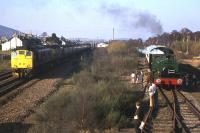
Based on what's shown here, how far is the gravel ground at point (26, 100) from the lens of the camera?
60.2 feet

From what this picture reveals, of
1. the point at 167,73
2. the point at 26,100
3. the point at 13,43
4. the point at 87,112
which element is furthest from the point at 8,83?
the point at 13,43

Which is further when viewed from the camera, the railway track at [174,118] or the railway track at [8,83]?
the railway track at [8,83]

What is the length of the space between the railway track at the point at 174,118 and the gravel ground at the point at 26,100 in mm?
5652

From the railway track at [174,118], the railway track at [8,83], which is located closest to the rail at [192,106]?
the railway track at [174,118]

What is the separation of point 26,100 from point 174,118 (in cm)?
913

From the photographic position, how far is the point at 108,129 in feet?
52.6

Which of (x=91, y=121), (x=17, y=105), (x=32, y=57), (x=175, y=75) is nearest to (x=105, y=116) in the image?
(x=91, y=121)

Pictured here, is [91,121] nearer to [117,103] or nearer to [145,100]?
[117,103]

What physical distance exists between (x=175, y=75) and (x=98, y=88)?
7.39 meters

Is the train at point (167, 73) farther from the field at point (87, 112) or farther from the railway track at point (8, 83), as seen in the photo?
the railway track at point (8, 83)

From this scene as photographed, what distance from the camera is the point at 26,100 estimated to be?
73.7 feet

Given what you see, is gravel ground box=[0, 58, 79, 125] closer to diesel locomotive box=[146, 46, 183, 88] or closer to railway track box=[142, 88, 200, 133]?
railway track box=[142, 88, 200, 133]

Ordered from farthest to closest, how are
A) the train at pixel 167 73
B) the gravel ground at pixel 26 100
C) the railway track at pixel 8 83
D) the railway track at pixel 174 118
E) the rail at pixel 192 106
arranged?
the train at pixel 167 73 < the railway track at pixel 8 83 < the gravel ground at pixel 26 100 < the rail at pixel 192 106 < the railway track at pixel 174 118

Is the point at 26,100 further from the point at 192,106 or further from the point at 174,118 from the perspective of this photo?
the point at 174,118
